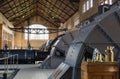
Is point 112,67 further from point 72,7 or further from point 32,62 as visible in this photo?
point 72,7

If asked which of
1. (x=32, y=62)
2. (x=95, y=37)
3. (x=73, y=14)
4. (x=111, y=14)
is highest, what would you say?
(x=73, y=14)

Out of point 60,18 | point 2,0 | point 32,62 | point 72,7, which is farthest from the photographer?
point 60,18

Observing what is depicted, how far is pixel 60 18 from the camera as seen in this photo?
45406mm

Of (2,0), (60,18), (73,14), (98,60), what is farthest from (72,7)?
(98,60)

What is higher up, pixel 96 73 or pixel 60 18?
pixel 60 18

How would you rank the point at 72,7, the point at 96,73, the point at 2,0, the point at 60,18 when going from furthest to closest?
the point at 60,18, the point at 72,7, the point at 2,0, the point at 96,73

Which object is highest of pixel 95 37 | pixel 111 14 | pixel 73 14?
pixel 73 14

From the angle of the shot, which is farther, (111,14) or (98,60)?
(111,14)

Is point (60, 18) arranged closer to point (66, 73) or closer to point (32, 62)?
point (32, 62)

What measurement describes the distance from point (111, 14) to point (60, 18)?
37.9 m

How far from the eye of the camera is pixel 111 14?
25.2 feet

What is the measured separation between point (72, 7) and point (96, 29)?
26.5 metres

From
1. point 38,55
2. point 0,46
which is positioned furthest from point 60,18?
point 38,55

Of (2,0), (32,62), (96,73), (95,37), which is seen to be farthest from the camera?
(2,0)
